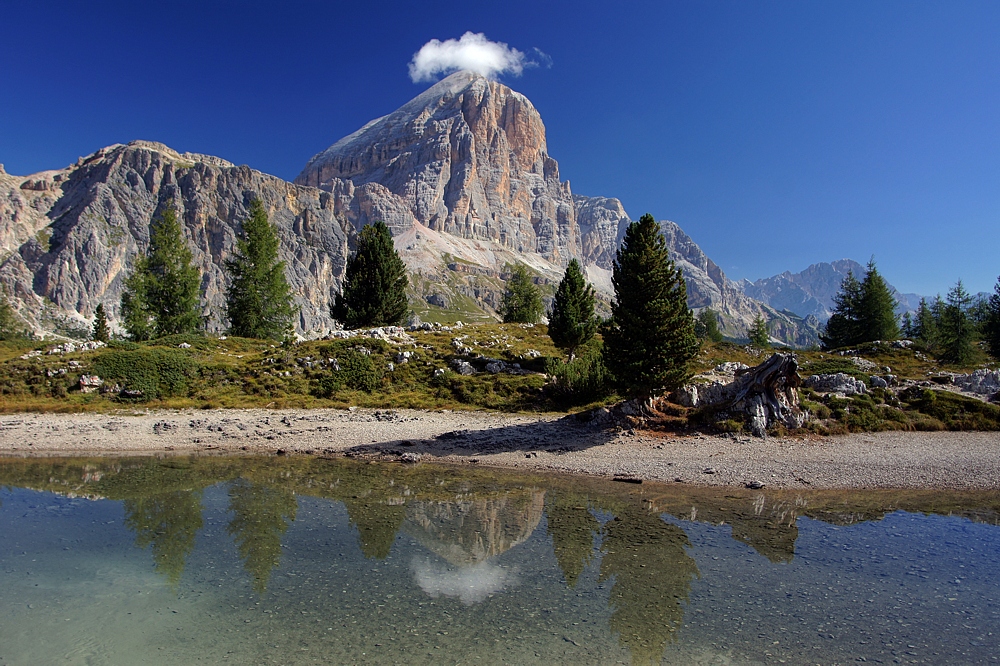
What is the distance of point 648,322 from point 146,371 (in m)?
30.7

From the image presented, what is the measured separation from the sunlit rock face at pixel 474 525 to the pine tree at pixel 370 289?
→ 34.9 meters

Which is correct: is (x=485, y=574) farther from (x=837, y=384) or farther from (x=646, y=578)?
(x=837, y=384)

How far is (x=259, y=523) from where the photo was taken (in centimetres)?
1331

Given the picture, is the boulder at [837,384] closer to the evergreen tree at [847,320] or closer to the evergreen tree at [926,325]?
A: the evergreen tree at [926,325]

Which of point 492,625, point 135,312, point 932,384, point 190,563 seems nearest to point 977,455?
point 932,384

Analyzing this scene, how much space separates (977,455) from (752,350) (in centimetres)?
3100

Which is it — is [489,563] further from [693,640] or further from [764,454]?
[764,454]

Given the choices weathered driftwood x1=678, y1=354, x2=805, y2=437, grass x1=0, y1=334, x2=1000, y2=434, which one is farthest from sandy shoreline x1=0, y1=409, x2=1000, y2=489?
grass x1=0, y1=334, x2=1000, y2=434

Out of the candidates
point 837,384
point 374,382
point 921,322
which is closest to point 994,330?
point 921,322

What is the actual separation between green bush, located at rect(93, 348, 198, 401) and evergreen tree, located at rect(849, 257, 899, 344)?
7307 cm

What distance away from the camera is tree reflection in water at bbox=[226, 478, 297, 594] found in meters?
10.8

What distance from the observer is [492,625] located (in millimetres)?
8539

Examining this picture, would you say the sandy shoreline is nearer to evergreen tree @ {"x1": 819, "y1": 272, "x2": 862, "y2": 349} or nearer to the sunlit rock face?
the sunlit rock face

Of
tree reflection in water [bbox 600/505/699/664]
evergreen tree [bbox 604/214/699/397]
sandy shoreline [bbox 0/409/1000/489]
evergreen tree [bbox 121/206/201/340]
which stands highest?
evergreen tree [bbox 121/206/201/340]
